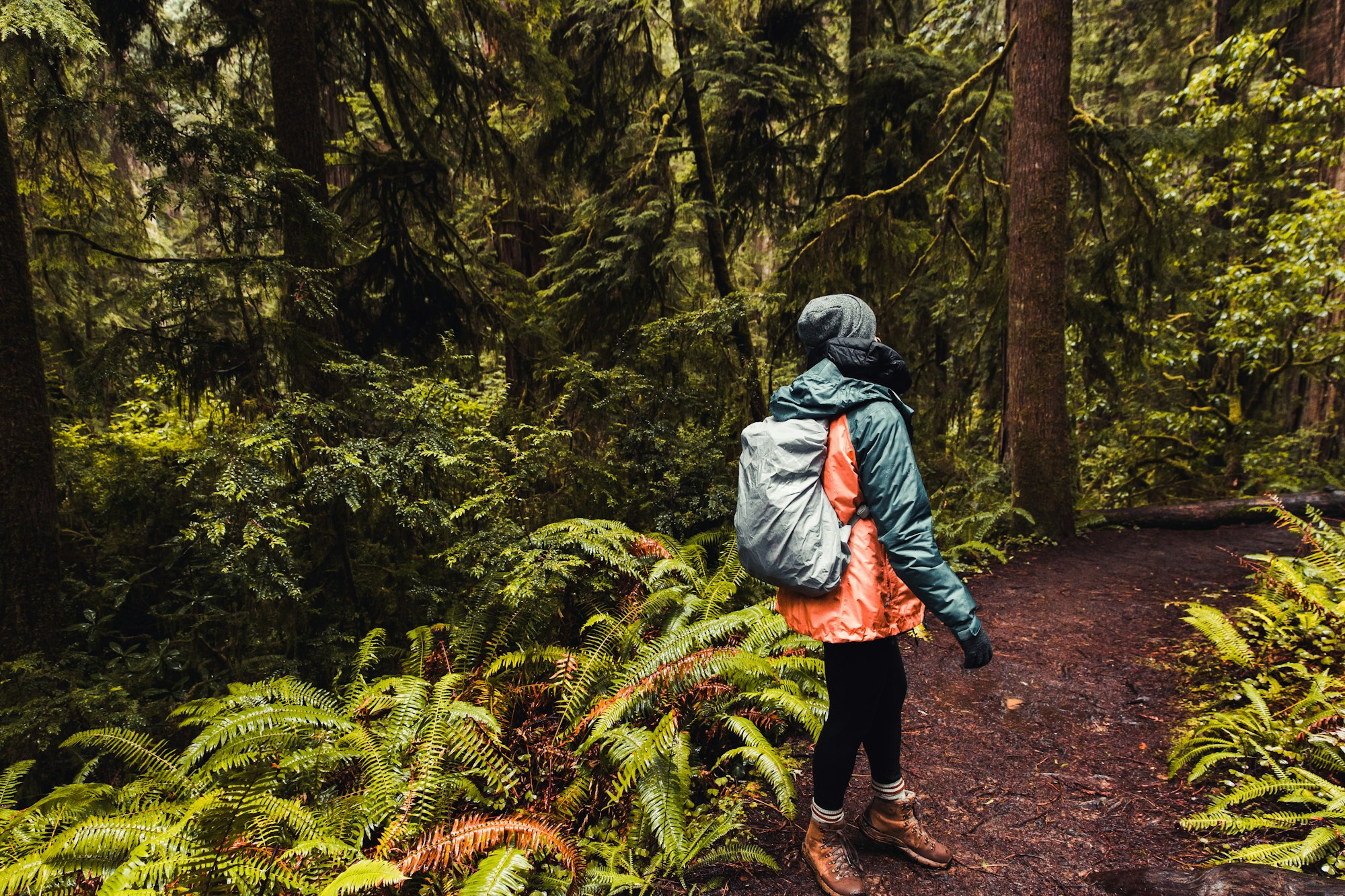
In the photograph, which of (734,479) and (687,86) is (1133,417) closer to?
(734,479)

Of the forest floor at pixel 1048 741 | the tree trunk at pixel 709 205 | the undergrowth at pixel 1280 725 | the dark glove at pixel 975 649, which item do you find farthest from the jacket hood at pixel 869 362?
the tree trunk at pixel 709 205

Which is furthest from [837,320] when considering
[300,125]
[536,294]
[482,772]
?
[536,294]

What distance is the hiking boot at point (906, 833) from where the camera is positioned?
8.34ft

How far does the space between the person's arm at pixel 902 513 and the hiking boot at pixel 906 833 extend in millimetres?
984

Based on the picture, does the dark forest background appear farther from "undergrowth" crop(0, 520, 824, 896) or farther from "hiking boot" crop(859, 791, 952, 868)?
"hiking boot" crop(859, 791, 952, 868)

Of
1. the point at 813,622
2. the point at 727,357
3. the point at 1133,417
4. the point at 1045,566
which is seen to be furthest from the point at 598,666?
the point at 1133,417

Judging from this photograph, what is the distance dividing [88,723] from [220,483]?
1997mm

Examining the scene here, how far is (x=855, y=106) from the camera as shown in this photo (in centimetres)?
840

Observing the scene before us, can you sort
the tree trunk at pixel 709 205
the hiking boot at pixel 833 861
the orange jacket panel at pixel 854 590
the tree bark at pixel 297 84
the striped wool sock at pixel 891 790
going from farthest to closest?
1. the tree trunk at pixel 709 205
2. the tree bark at pixel 297 84
3. the striped wool sock at pixel 891 790
4. the hiking boot at pixel 833 861
5. the orange jacket panel at pixel 854 590

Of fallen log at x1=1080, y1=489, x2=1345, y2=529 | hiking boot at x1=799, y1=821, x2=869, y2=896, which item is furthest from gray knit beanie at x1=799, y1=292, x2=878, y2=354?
fallen log at x1=1080, y1=489, x2=1345, y2=529

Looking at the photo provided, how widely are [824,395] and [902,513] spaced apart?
1.64ft

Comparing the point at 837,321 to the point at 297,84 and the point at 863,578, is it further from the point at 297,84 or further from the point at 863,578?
the point at 297,84

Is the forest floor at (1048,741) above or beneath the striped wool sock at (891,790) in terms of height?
beneath

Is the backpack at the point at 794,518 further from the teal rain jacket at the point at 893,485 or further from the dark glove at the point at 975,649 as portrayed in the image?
the dark glove at the point at 975,649
